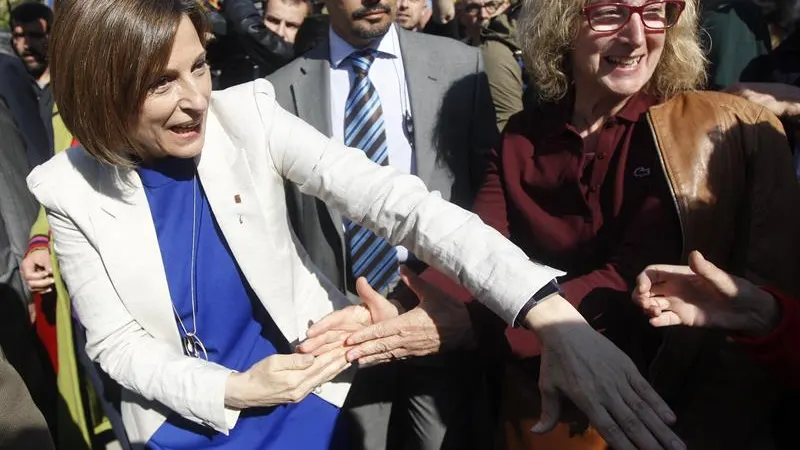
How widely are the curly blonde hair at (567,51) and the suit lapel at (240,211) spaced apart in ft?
2.97

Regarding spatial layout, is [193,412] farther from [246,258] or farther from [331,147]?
[331,147]

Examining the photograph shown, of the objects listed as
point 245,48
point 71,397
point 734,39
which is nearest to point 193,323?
point 71,397

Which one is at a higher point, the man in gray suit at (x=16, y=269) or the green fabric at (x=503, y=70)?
the green fabric at (x=503, y=70)

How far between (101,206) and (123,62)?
1.15 ft

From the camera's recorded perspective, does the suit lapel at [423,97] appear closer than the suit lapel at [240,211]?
No

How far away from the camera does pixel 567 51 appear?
226 cm

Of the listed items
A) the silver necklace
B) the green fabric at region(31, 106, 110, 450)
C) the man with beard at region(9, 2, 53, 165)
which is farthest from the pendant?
the man with beard at region(9, 2, 53, 165)

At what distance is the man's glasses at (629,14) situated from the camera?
2.07 metres

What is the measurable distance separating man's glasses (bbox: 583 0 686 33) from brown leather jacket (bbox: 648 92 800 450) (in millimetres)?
312

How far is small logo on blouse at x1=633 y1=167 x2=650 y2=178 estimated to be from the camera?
198 centimetres

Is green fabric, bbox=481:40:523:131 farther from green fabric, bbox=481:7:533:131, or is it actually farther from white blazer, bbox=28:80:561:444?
white blazer, bbox=28:80:561:444

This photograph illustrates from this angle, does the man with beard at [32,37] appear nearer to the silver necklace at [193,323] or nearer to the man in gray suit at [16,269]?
the man in gray suit at [16,269]

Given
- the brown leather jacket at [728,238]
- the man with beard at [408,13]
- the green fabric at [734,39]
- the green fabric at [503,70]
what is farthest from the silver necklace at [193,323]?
the man with beard at [408,13]

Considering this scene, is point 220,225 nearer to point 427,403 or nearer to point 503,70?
point 427,403
